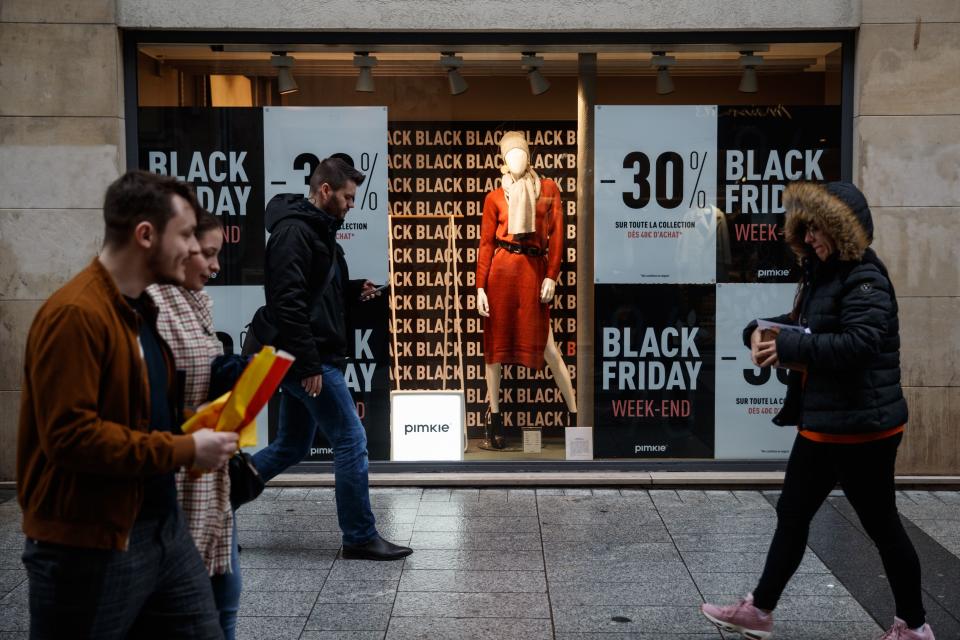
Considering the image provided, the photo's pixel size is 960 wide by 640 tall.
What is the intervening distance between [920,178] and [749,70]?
131 centimetres

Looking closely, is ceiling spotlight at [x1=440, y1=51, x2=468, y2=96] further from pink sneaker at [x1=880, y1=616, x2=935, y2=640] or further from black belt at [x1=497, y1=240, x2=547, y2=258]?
pink sneaker at [x1=880, y1=616, x2=935, y2=640]

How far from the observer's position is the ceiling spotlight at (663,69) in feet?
24.8

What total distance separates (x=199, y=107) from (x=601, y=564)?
13.3 feet

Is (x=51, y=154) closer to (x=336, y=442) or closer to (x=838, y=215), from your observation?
(x=336, y=442)

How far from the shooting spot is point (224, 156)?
24.8ft

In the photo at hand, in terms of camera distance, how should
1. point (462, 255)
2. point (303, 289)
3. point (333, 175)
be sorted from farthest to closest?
point (462, 255), point (333, 175), point (303, 289)

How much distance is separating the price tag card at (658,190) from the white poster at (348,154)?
1.47m

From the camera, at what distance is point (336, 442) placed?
571 cm

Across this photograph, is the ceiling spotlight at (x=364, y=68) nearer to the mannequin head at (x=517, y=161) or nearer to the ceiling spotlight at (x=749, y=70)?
the mannequin head at (x=517, y=161)

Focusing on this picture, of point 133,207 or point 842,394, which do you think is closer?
point 133,207

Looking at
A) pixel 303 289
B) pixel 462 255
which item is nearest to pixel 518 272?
pixel 462 255

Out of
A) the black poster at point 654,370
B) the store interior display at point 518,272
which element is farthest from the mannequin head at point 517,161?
the black poster at point 654,370

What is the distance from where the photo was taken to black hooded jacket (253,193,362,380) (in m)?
5.39

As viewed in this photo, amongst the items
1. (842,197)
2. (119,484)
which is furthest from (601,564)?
(119,484)
